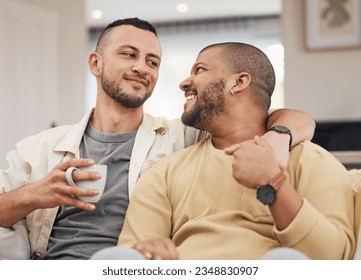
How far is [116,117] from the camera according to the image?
1261mm

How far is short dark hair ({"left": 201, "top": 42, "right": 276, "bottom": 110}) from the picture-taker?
117 centimetres

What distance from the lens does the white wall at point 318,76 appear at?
125 inches

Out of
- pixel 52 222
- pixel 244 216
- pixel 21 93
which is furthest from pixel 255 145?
Answer: pixel 21 93

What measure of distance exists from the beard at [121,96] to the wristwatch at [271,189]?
0.40 m

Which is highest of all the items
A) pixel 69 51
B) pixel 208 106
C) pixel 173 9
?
pixel 173 9

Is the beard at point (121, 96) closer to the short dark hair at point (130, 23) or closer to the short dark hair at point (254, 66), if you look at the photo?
the short dark hair at point (130, 23)

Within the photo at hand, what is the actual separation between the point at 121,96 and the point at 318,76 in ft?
7.20

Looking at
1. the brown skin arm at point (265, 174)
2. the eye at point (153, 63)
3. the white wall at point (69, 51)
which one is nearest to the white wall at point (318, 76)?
the white wall at point (69, 51)

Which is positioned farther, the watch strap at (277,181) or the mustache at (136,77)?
the mustache at (136,77)

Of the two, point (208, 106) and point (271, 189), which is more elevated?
point (208, 106)

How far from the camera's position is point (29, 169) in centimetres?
125

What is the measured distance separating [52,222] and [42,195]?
0.46 ft

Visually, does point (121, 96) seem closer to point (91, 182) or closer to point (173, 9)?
point (91, 182)

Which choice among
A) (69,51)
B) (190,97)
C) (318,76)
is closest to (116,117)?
(190,97)
